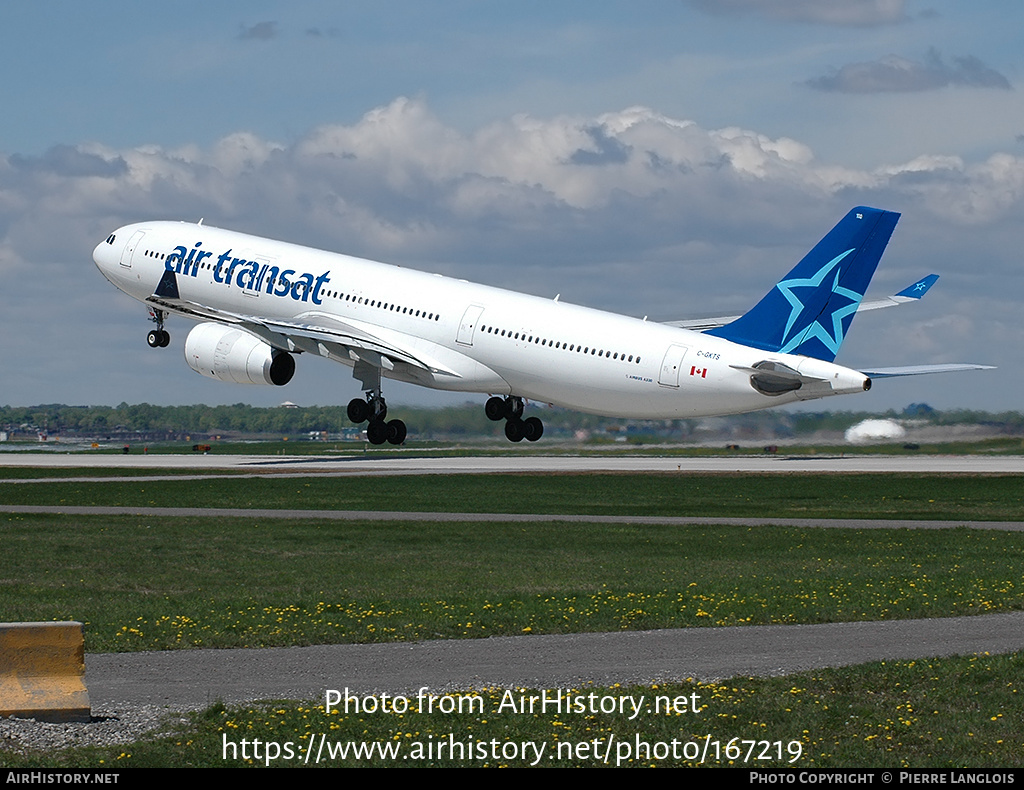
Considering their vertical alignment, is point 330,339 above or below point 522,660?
above

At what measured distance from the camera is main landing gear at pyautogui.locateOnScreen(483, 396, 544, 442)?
63.2 metres

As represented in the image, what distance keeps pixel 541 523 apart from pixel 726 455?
1616 inches

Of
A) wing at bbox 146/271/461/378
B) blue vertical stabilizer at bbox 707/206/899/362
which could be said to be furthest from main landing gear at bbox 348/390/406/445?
blue vertical stabilizer at bbox 707/206/899/362

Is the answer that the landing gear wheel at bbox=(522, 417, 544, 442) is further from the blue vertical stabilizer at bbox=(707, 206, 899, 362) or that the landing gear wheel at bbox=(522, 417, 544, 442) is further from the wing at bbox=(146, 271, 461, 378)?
the blue vertical stabilizer at bbox=(707, 206, 899, 362)

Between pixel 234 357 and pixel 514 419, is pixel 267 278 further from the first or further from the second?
pixel 514 419

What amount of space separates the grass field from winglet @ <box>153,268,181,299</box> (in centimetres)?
1315

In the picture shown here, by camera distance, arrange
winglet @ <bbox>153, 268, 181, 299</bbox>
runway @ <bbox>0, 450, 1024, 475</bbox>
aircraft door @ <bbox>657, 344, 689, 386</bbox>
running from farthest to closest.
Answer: runway @ <bbox>0, 450, 1024, 475</bbox>
winglet @ <bbox>153, 268, 181, 299</bbox>
aircraft door @ <bbox>657, 344, 689, 386</bbox>

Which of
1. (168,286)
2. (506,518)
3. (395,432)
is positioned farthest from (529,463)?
(506,518)

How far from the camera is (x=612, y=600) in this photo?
25703 millimetres

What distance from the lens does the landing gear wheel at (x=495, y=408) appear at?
208 feet

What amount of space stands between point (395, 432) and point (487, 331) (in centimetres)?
949

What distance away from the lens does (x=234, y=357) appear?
199ft
